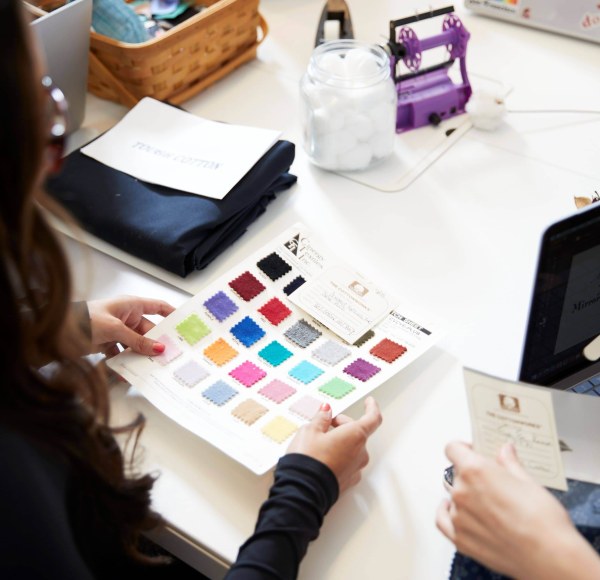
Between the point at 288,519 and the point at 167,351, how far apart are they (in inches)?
11.5

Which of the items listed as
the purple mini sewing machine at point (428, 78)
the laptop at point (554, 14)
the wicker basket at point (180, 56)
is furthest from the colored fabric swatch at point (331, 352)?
the laptop at point (554, 14)

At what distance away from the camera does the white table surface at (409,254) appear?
81 centimetres

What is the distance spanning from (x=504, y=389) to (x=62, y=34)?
3.00 ft

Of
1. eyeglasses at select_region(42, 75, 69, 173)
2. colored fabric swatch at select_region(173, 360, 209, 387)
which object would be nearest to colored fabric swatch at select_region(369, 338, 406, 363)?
colored fabric swatch at select_region(173, 360, 209, 387)

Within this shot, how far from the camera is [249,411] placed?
2.93ft

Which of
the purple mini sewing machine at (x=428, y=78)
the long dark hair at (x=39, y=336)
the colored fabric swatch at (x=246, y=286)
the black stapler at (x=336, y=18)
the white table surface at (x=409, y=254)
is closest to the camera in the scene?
the long dark hair at (x=39, y=336)

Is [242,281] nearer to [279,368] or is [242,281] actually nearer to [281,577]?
[279,368]

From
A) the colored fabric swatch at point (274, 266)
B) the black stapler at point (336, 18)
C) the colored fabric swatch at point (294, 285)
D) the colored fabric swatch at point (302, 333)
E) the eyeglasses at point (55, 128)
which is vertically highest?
the eyeglasses at point (55, 128)

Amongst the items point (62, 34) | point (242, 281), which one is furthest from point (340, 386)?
point (62, 34)

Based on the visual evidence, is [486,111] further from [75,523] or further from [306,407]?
[75,523]

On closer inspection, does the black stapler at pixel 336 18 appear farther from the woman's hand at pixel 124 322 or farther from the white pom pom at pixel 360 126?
the woman's hand at pixel 124 322

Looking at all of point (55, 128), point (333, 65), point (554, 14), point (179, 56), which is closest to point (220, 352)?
point (55, 128)

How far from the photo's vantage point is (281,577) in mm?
732

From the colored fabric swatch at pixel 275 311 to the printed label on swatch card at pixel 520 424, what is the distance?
36 cm
